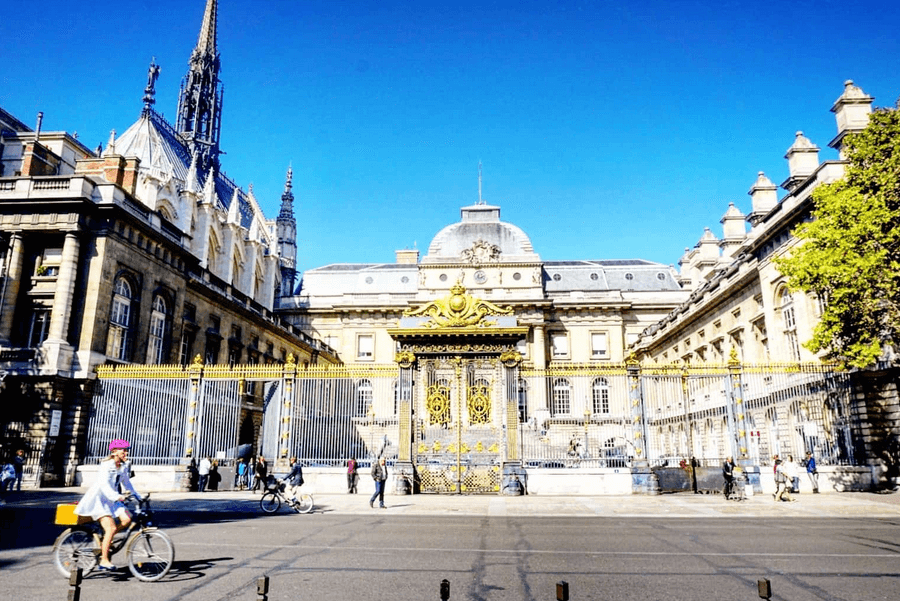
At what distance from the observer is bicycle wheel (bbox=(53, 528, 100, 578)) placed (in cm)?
697

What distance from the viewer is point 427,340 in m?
18.8

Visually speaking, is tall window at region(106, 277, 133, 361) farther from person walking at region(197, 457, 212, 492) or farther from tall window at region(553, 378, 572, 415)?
tall window at region(553, 378, 572, 415)

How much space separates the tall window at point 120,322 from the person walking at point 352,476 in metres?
11.5

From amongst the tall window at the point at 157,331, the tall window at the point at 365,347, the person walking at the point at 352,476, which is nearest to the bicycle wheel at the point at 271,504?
the person walking at the point at 352,476

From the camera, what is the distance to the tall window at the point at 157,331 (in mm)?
27016

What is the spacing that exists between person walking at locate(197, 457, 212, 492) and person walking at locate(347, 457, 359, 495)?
193 inches

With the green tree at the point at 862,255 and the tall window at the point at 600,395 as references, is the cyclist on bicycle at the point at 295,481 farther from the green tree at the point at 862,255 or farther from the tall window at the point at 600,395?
the tall window at the point at 600,395

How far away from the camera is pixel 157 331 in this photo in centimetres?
2755

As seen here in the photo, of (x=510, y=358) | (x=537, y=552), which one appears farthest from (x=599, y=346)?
(x=537, y=552)

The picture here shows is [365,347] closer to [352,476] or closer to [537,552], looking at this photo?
[352,476]

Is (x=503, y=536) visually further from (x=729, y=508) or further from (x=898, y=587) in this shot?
(x=729, y=508)

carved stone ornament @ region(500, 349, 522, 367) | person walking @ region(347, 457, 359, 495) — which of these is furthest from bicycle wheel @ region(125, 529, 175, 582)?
carved stone ornament @ region(500, 349, 522, 367)

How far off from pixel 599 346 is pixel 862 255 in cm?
3642

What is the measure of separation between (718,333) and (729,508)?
21450 millimetres
